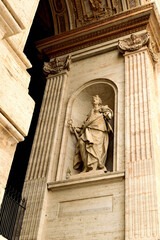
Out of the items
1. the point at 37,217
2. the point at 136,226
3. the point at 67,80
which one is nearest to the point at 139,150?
the point at 136,226

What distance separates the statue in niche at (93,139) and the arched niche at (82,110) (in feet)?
0.69

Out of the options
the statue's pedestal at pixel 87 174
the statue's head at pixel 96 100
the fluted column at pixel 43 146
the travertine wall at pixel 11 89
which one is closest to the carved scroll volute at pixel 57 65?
the fluted column at pixel 43 146

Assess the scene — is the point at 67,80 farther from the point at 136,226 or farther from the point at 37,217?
the point at 136,226

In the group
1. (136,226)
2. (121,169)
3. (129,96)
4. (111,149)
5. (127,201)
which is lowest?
Result: (136,226)

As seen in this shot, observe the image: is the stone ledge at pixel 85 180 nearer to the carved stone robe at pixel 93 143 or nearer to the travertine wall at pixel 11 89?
the carved stone robe at pixel 93 143

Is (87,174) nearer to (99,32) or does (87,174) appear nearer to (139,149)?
(139,149)

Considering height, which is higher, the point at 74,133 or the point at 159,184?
the point at 74,133

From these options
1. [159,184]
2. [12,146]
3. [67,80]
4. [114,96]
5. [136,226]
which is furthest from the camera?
[67,80]

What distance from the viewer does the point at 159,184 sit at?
356 inches

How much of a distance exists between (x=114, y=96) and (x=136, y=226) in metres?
4.60

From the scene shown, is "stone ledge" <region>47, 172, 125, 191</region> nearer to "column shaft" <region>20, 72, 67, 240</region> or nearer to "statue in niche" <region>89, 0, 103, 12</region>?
"column shaft" <region>20, 72, 67, 240</region>

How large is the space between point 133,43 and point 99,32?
1500 millimetres

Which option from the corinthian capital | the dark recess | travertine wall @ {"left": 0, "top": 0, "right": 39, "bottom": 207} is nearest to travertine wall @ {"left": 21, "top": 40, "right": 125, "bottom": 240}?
the corinthian capital

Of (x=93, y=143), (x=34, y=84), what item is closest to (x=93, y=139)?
(x=93, y=143)
